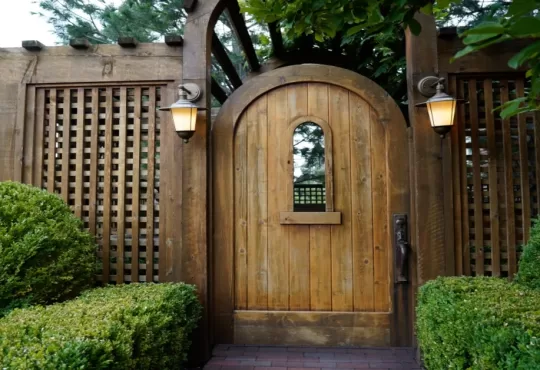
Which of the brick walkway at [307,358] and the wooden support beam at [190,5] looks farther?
the wooden support beam at [190,5]

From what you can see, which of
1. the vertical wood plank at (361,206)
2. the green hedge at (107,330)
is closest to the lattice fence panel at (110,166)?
the green hedge at (107,330)

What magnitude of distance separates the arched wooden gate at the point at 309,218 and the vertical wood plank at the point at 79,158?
3.76 ft

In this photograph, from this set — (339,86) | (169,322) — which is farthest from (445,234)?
(169,322)

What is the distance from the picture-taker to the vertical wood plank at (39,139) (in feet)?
12.3

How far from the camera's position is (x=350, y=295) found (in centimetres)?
361

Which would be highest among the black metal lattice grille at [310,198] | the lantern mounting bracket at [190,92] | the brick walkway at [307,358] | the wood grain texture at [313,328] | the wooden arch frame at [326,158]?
the lantern mounting bracket at [190,92]

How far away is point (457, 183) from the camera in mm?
3479

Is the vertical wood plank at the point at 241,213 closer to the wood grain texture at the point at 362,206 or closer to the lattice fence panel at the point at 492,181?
the wood grain texture at the point at 362,206

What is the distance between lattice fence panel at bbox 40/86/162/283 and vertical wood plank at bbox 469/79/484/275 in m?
2.61

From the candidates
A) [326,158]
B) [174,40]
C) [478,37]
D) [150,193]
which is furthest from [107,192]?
[478,37]

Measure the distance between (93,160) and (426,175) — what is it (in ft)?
9.10

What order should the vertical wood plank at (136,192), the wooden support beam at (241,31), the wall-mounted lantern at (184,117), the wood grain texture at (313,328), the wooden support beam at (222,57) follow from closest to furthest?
the wall-mounted lantern at (184,117)
the wood grain texture at (313,328)
the vertical wood plank at (136,192)
the wooden support beam at (241,31)
the wooden support beam at (222,57)

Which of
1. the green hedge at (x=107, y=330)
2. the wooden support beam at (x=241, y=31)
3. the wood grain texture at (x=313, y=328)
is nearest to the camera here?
the green hedge at (x=107, y=330)

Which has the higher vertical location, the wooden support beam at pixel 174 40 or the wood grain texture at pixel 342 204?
the wooden support beam at pixel 174 40
